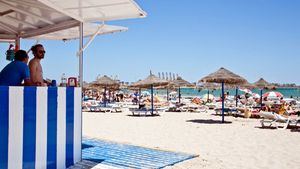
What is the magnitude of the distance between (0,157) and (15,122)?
0.38 metres

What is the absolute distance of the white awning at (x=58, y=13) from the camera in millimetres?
4473

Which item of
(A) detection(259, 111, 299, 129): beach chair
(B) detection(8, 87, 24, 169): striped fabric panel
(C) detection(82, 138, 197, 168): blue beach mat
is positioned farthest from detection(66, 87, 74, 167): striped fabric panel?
(A) detection(259, 111, 299, 129): beach chair

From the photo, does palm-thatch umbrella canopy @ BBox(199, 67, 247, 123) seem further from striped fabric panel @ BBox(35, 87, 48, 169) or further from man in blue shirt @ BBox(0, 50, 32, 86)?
man in blue shirt @ BBox(0, 50, 32, 86)

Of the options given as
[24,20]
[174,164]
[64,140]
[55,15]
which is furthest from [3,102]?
[174,164]

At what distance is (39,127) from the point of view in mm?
3795

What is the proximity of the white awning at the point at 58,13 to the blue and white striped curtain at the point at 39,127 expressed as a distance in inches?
43.8

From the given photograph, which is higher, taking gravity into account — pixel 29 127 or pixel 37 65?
pixel 37 65

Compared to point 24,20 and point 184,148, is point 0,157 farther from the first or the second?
point 184,148

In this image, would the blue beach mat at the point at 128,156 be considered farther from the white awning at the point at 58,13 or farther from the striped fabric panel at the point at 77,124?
the white awning at the point at 58,13

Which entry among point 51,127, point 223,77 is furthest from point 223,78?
point 51,127

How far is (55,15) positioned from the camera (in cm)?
489

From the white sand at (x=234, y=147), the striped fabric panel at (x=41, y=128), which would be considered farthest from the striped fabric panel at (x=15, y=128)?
the white sand at (x=234, y=147)

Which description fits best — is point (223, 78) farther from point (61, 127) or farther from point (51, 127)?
point (51, 127)

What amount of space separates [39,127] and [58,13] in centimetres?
178
